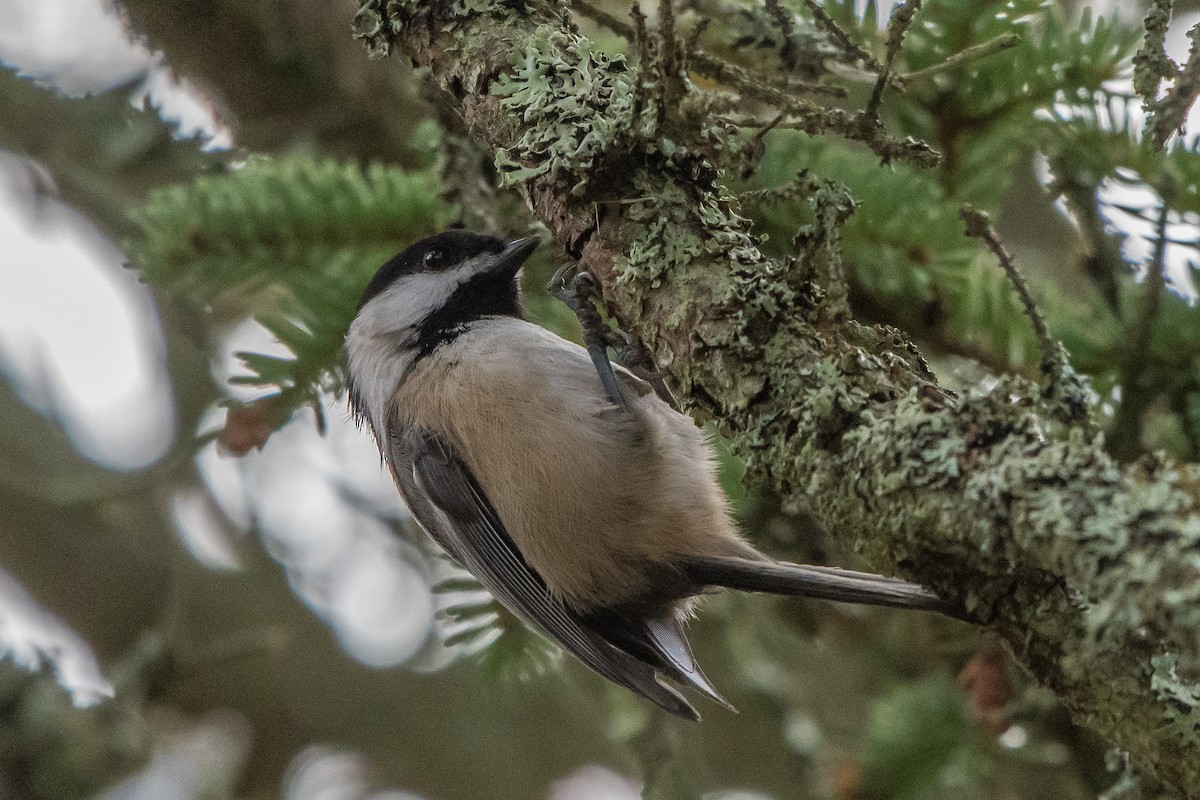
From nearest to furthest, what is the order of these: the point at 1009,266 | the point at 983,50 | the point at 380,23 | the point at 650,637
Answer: the point at 1009,266
the point at 983,50
the point at 380,23
the point at 650,637

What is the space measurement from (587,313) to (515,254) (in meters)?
0.37

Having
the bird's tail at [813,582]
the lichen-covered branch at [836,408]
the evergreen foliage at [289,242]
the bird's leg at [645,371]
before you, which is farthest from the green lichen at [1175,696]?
the evergreen foliage at [289,242]

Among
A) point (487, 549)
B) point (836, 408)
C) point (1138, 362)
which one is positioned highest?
point (836, 408)

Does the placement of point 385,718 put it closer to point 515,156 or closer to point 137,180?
point 137,180

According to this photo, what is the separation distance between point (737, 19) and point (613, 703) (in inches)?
54.4

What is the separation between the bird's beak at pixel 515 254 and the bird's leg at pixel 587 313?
0.23 metres

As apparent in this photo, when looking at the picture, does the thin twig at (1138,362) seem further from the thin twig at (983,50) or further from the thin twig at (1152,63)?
the thin twig at (1152,63)

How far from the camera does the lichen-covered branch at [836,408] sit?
0.67 m

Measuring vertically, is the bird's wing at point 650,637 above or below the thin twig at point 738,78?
below

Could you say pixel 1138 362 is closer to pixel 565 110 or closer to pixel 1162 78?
pixel 1162 78

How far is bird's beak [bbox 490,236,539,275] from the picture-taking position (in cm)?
178

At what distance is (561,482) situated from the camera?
1701 millimetres

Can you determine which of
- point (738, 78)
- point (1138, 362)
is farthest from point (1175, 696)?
point (1138, 362)

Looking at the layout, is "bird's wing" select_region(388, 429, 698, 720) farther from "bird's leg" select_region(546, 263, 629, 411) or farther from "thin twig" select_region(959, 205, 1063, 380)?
"thin twig" select_region(959, 205, 1063, 380)
